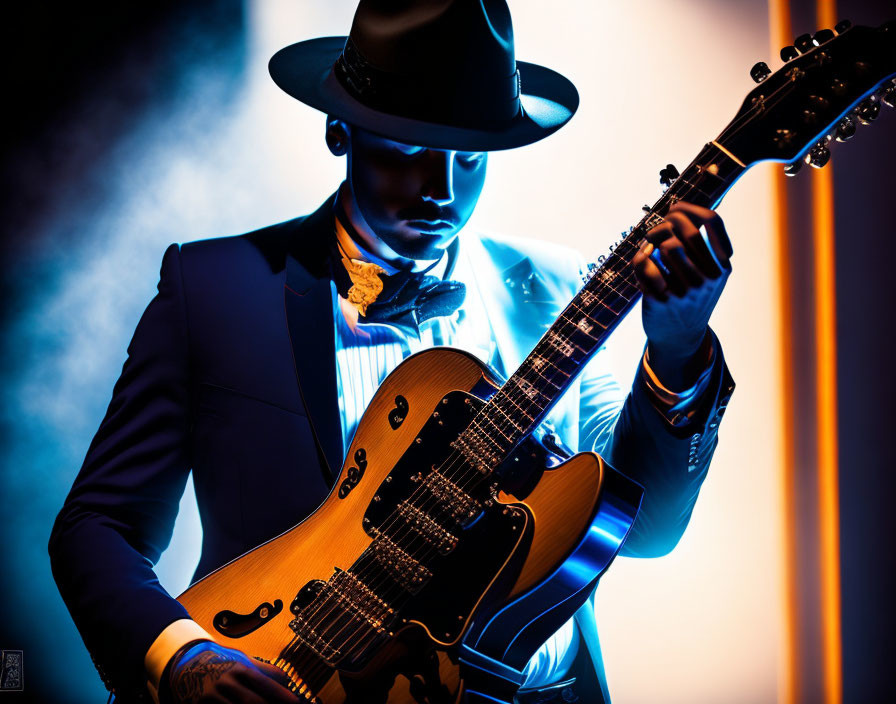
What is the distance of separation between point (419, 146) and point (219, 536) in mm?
938

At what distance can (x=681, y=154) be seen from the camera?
223cm

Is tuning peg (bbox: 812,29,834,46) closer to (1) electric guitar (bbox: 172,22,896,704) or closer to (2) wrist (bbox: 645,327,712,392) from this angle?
(1) electric guitar (bbox: 172,22,896,704)

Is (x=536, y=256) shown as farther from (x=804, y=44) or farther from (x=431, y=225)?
(x=804, y=44)

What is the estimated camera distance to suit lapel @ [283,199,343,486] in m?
1.65

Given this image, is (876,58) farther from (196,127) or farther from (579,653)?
(196,127)

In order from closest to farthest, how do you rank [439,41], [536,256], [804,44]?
[804,44] < [439,41] < [536,256]

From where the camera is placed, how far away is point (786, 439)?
2.22 metres

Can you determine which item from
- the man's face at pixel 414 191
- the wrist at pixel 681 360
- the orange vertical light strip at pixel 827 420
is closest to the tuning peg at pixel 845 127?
the wrist at pixel 681 360

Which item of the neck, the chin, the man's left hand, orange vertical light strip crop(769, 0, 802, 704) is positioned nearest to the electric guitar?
the man's left hand

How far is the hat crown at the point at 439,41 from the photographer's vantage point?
60.6 inches

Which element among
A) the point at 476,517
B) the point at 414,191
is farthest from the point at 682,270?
the point at 414,191

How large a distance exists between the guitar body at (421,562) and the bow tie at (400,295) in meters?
0.28

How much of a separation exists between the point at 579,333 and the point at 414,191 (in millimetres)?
499

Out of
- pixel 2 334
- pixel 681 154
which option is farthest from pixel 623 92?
pixel 2 334
